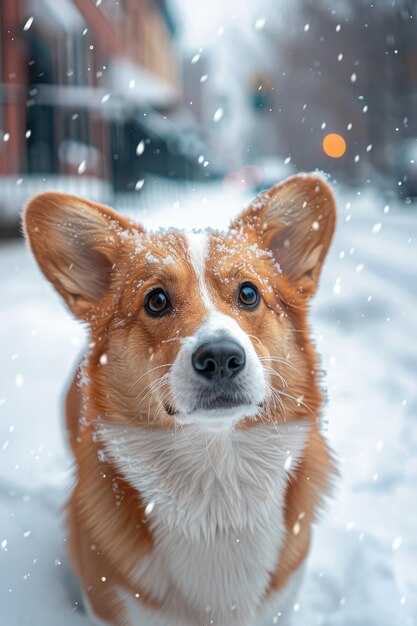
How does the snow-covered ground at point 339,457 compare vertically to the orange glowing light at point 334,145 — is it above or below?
above

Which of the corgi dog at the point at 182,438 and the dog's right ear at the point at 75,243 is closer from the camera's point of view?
the corgi dog at the point at 182,438

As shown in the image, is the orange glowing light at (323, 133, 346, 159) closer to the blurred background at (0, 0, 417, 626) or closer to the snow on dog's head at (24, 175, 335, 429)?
the blurred background at (0, 0, 417, 626)

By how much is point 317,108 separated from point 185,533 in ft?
90.4

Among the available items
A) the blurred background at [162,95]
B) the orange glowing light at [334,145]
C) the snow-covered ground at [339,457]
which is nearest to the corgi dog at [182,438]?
the snow-covered ground at [339,457]

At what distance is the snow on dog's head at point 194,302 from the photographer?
1.98 metres

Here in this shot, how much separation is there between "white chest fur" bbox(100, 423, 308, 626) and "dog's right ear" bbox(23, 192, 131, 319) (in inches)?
21.6

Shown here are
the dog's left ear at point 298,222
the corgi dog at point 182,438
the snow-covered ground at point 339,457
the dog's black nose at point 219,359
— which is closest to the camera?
the dog's black nose at point 219,359

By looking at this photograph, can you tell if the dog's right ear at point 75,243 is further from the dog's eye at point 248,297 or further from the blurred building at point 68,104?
the blurred building at point 68,104

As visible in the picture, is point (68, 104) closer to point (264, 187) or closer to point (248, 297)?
point (264, 187)

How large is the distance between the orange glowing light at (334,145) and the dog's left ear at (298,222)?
1045 inches

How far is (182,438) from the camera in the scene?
87.4 inches

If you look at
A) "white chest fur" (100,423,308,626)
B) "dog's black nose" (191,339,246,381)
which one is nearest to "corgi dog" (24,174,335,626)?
"white chest fur" (100,423,308,626)

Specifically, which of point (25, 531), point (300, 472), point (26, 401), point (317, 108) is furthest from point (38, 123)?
point (317, 108)

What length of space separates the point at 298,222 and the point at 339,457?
155cm
